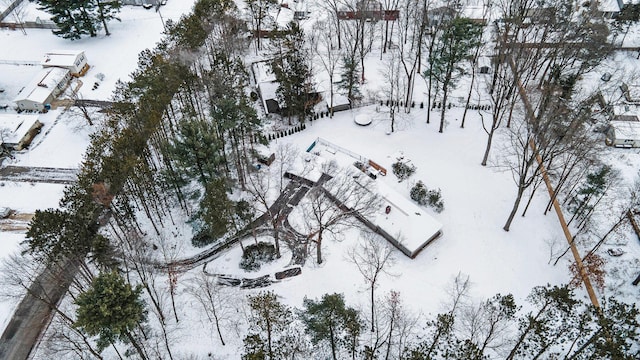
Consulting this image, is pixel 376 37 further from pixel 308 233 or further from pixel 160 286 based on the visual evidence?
pixel 160 286

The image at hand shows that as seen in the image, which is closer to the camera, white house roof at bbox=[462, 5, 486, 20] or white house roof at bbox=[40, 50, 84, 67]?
white house roof at bbox=[40, 50, 84, 67]

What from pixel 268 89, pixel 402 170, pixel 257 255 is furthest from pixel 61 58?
pixel 402 170

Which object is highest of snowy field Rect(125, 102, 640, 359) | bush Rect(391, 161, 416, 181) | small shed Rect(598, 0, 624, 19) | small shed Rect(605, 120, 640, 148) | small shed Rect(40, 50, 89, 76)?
small shed Rect(598, 0, 624, 19)

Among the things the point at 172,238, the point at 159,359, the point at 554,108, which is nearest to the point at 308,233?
the point at 172,238

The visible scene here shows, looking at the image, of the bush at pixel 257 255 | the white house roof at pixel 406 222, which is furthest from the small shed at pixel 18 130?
the white house roof at pixel 406 222

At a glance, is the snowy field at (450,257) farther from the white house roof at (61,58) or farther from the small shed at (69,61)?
the white house roof at (61,58)

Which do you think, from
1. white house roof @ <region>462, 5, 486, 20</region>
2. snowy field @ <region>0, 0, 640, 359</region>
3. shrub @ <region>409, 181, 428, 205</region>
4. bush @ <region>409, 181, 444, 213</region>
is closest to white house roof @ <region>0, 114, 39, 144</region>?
snowy field @ <region>0, 0, 640, 359</region>

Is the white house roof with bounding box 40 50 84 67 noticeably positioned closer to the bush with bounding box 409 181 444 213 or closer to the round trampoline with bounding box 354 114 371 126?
the round trampoline with bounding box 354 114 371 126
